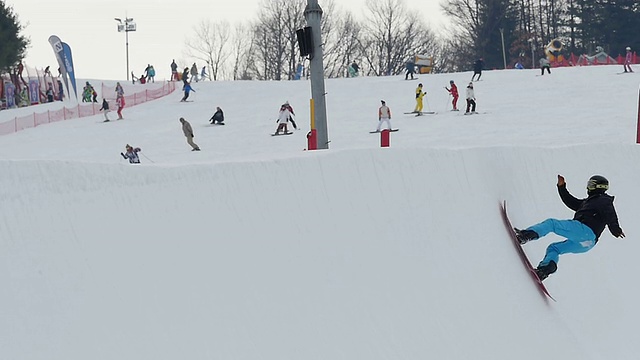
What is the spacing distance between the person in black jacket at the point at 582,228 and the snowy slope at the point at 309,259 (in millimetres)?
377

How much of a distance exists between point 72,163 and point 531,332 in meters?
4.73

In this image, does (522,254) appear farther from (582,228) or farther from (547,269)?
(582,228)

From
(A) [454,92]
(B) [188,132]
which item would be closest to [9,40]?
(B) [188,132]

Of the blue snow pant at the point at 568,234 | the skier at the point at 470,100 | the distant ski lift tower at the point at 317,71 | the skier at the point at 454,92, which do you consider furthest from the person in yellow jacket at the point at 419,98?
the blue snow pant at the point at 568,234

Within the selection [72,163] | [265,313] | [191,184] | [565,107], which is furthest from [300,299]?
[565,107]

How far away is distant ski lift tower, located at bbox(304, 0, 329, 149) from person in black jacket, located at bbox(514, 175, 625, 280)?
4.13 meters

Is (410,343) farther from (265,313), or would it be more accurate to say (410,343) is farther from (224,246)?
(224,246)

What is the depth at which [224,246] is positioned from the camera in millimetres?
6496

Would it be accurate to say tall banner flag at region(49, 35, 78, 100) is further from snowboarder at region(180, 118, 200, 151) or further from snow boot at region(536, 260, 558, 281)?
snow boot at region(536, 260, 558, 281)

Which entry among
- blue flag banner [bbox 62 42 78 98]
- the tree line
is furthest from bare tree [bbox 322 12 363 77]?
blue flag banner [bbox 62 42 78 98]

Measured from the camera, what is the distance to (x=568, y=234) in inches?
321

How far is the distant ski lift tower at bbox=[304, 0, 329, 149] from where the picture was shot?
1151cm

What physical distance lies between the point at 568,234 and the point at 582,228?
0.51 feet

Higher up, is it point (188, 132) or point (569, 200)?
point (188, 132)
